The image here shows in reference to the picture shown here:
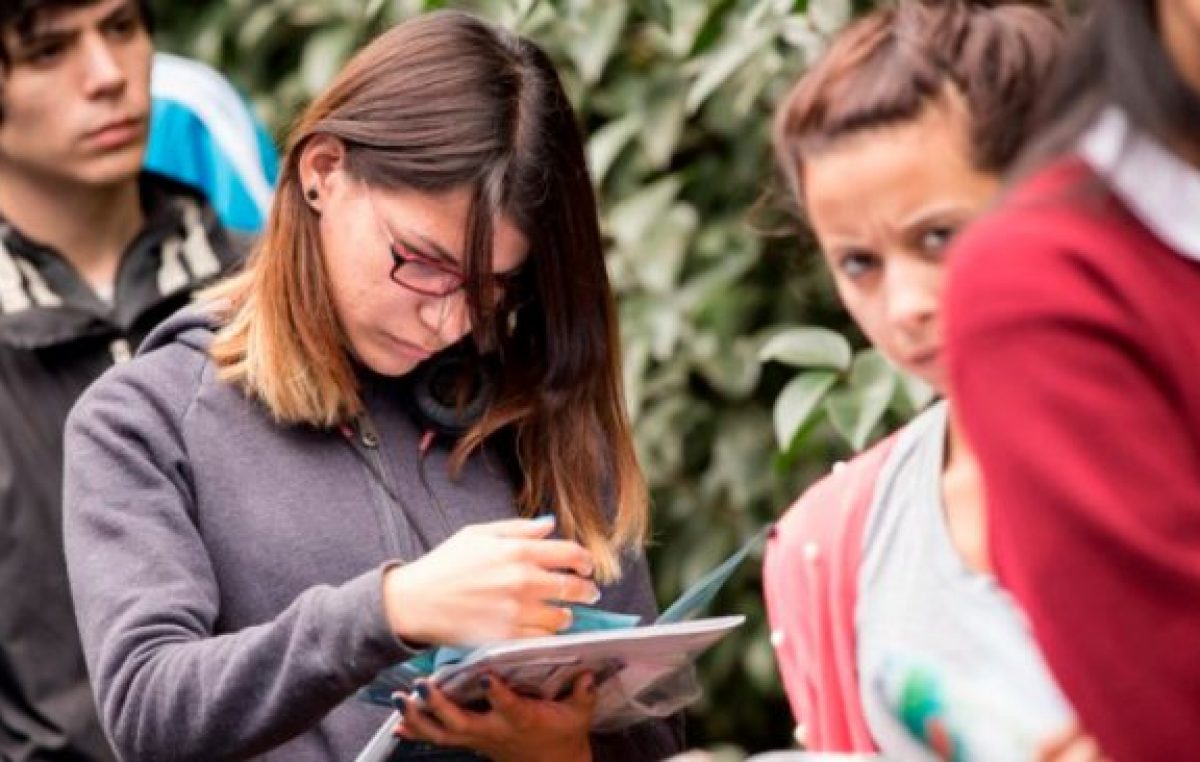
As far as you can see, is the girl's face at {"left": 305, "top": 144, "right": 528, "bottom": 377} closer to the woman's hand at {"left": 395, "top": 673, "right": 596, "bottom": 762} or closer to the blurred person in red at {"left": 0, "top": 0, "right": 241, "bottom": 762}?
the woman's hand at {"left": 395, "top": 673, "right": 596, "bottom": 762}

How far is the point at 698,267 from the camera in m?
4.14

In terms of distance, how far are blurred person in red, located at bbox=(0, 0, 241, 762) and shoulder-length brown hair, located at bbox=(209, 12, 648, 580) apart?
22.3 inches

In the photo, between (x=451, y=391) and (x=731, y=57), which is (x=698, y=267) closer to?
(x=731, y=57)

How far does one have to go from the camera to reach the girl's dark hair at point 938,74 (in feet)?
7.04

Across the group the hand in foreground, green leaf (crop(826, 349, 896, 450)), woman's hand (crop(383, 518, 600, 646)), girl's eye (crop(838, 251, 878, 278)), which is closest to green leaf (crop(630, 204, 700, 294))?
green leaf (crop(826, 349, 896, 450))

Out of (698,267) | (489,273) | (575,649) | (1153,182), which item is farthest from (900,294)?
(698,267)

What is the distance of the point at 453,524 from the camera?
285cm

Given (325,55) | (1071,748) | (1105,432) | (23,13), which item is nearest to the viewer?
(1105,432)

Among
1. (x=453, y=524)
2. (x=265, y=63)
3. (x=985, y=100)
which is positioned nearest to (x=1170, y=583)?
(x=985, y=100)

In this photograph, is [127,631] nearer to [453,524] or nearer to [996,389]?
[453,524]

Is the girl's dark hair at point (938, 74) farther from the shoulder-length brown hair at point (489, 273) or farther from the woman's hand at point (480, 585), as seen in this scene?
the shoulder-length brown hair at point (489, 273)

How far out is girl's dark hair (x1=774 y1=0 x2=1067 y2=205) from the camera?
7.04ft

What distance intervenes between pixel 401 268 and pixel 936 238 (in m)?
0.79

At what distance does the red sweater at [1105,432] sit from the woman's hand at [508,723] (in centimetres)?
94
